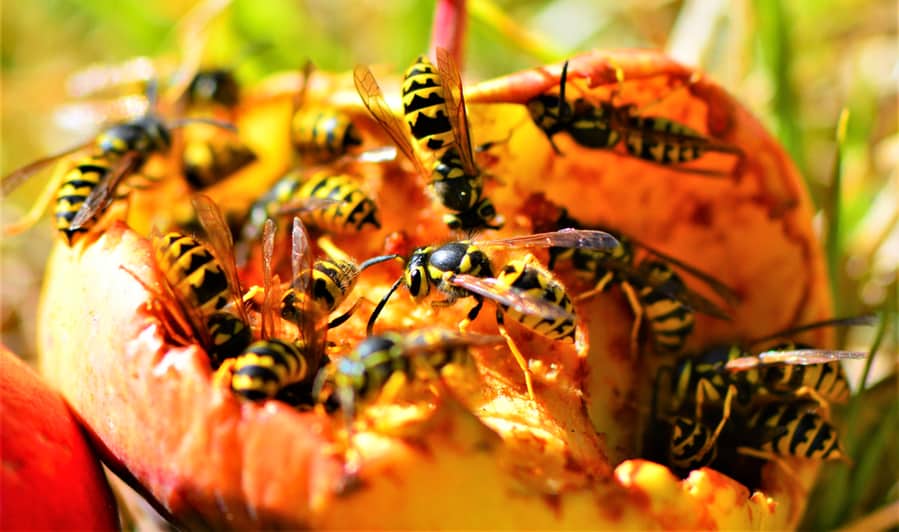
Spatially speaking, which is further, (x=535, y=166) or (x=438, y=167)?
(x=535, y=166)

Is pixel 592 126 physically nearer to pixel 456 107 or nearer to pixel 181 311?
pixel 456 107

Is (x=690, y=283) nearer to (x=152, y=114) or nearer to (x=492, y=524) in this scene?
(x=492, y=524)

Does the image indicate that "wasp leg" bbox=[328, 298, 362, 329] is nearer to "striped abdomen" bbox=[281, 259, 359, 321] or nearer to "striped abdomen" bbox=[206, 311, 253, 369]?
"striped abdomen" bbox=[281, 259, 359, 321]

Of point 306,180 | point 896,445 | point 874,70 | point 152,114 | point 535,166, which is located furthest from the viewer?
point 874,70

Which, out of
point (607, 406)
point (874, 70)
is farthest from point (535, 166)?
point (874, 70)

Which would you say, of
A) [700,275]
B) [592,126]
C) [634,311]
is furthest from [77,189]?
[700,275]

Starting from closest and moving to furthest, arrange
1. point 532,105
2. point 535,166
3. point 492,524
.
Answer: point 492,524
point 532,105
point 535,166
